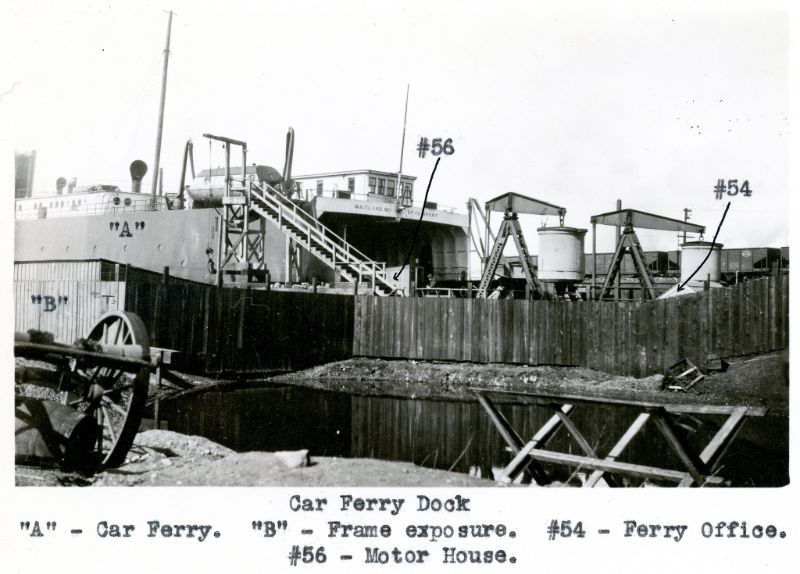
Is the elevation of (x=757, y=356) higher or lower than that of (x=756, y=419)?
higher

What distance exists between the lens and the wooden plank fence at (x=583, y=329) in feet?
60.2

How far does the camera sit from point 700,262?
2511cm

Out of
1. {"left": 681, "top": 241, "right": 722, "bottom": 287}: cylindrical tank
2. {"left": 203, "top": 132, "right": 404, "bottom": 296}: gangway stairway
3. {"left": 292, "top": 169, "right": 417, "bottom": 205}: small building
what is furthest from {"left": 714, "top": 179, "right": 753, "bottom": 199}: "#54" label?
{"left": 292, "top": 169, "right": 417, "bottom": 205}: small building

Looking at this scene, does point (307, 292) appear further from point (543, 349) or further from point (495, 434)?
point (495, 434)

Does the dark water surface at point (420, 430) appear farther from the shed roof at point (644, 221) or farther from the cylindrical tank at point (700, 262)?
the cylindrical tank at point (700, 262)

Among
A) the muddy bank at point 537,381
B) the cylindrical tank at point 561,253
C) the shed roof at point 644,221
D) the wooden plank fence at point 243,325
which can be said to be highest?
the shed roof at point 644,221

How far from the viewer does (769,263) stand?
111 feet

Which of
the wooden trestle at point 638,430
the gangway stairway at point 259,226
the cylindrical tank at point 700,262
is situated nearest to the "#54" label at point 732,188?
the wooden trestle at point 638,430

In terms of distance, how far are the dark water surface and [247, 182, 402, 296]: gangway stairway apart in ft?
22.3

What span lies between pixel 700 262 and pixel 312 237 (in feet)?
47.0

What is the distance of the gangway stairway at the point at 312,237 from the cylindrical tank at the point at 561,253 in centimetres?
537

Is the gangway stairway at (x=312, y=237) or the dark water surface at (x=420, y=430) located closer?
the dark water surface at (x=420, y=430)
